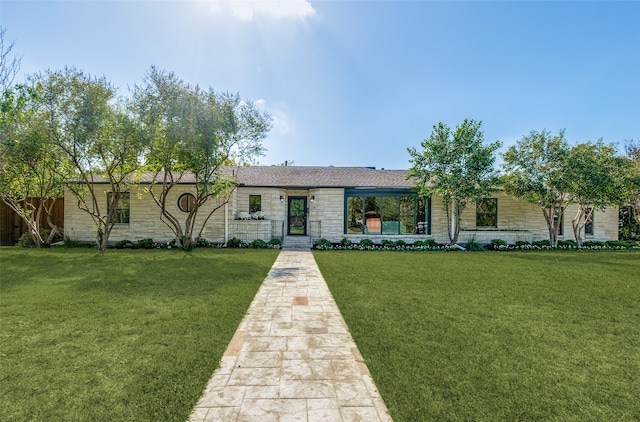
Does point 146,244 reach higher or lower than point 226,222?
lower

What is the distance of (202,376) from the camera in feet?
9.50

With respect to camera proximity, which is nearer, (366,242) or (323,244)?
(323,244)

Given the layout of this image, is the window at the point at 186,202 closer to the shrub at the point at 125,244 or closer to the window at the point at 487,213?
the shrub at the point at 125,244

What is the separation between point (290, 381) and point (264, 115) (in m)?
11.0

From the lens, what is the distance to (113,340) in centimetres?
372

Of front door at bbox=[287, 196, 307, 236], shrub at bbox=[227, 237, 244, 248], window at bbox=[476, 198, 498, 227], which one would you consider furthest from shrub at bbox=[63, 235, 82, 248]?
window at bbox=[476, 198, 498, 227]

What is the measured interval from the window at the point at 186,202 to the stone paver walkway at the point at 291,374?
1127 centimetres

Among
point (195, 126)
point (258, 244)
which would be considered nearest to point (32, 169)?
point (195, 126)

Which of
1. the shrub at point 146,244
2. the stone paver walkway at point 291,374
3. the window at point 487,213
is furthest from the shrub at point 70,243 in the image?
the window at point 487,213

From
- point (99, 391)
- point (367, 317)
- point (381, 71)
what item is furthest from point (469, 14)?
point (99, 391)

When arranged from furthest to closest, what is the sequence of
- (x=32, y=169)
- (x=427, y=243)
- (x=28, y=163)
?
(x=427, y=243), (x=32, y=169), (x=28, y=163)

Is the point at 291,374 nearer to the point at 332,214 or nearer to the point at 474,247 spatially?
the point at 332,214

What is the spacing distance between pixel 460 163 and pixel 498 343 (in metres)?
11.5

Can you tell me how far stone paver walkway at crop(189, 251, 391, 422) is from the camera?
2389 mm
